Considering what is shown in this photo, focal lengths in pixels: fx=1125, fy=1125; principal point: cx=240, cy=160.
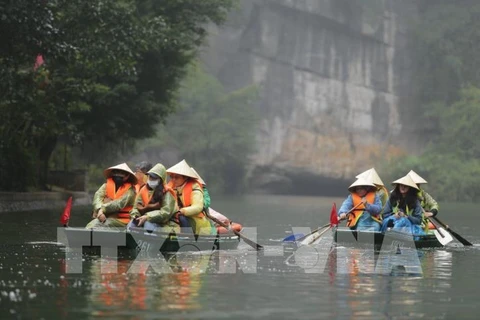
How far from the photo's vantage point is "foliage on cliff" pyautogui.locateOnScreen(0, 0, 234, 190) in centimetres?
2750

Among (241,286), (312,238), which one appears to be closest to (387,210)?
(312,238)

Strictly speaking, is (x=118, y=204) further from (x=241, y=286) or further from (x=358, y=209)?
(x=358, y=209)

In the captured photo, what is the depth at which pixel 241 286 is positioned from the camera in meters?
13.4

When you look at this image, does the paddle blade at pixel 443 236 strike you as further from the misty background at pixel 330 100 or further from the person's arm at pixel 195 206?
the misty background at pixel 330 100

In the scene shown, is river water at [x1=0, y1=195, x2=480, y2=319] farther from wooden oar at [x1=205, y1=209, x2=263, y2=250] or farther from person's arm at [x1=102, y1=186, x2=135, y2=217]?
person's arm at [x1=102, y1=186, x2=135, y2=217]

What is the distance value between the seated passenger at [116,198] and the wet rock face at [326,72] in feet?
205

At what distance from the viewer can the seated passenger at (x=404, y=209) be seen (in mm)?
21000

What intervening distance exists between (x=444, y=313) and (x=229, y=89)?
72.6 metres

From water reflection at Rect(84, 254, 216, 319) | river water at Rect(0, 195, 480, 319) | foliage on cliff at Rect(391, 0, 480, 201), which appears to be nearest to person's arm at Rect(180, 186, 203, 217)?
river water at Rect(0, 195, 480, 319)

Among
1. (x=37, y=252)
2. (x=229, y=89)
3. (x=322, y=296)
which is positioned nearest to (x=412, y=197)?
(x=37, y=252)

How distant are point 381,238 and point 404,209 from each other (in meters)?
1.01

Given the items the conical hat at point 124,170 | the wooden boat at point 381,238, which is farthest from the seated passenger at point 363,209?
the conical hat at point 124,170

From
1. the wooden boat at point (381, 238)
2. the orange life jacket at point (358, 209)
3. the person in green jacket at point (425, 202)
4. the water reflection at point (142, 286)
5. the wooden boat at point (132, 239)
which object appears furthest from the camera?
the person in green jacket at point (425, 202)

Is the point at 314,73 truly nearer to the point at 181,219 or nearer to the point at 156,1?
the point at 156,1
